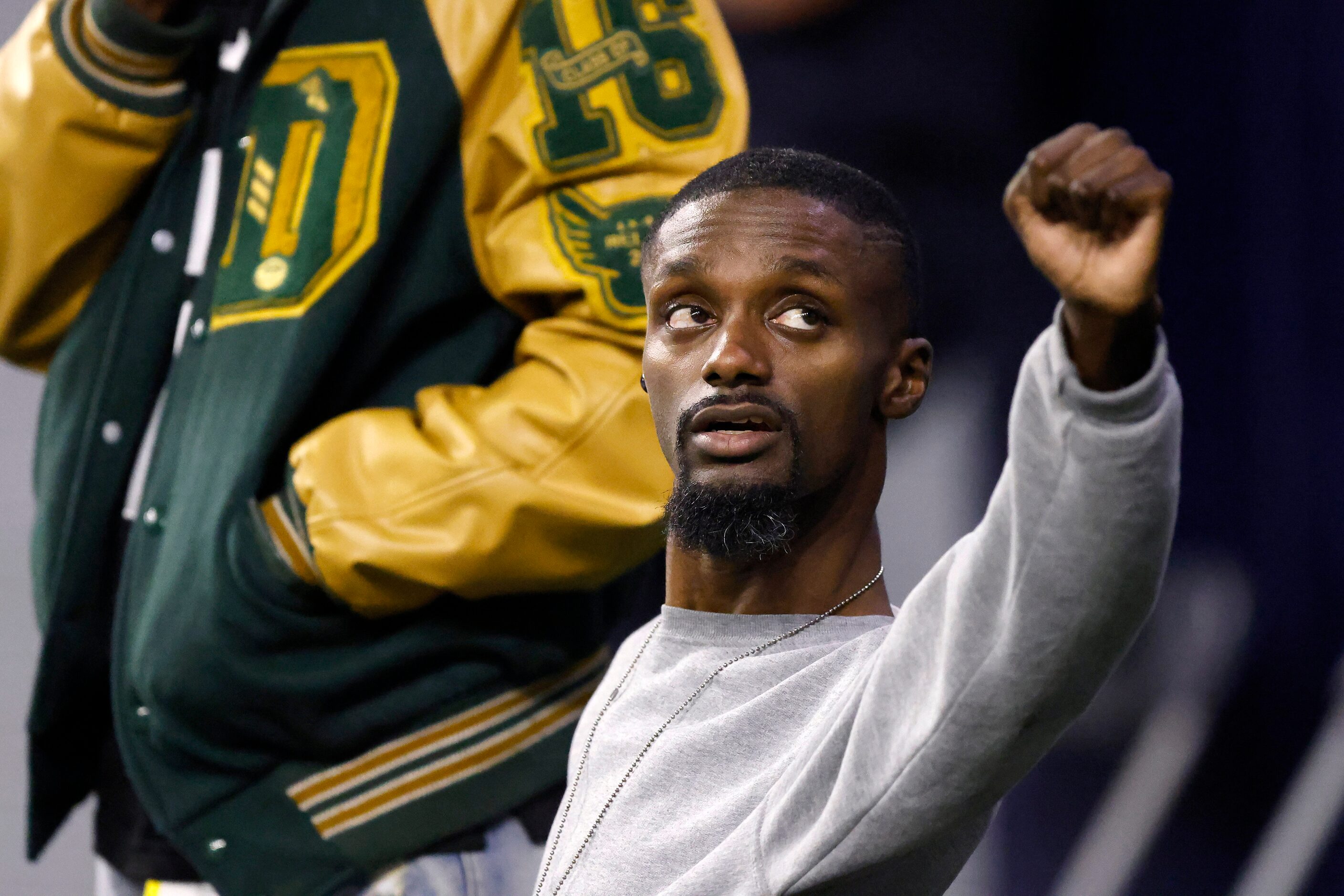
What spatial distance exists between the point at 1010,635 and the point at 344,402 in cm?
111

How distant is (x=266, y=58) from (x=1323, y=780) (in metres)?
1.66

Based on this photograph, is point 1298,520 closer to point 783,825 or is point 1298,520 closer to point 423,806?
point 423,806

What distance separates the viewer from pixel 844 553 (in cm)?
117

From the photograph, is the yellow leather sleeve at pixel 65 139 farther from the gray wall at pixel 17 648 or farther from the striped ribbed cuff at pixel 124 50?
the gray wall at pixel 17 648

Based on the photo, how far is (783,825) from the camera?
0.98 meters

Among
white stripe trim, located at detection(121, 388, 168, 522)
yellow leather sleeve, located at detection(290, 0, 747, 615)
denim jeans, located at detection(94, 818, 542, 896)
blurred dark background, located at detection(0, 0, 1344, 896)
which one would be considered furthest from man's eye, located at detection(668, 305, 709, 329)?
blurred dark background, located at detection(0, 0, 1344, 896)

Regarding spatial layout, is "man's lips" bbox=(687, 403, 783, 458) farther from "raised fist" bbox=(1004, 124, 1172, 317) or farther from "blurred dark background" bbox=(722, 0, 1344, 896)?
"blurred dark background" bbox=(722, 0, 1344, 896)

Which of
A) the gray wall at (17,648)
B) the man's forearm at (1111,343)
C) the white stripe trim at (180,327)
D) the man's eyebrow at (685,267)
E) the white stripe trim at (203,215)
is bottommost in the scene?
the gray wall at (17,648)

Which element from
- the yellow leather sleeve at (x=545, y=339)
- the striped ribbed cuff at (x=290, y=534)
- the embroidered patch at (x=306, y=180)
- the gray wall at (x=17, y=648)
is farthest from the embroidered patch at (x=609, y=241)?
the gray wall at (x=17, y=648)

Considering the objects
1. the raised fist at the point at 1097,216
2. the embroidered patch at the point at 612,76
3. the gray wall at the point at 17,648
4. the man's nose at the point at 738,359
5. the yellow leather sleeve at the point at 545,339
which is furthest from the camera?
the gray wall at the point at 17,648

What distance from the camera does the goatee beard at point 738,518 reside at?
1099mm

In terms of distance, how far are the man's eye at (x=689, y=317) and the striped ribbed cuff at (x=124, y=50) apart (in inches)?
38.3

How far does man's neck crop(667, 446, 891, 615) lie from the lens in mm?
1158

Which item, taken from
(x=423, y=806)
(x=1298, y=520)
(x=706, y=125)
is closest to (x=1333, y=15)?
(x=1298, y=520)
